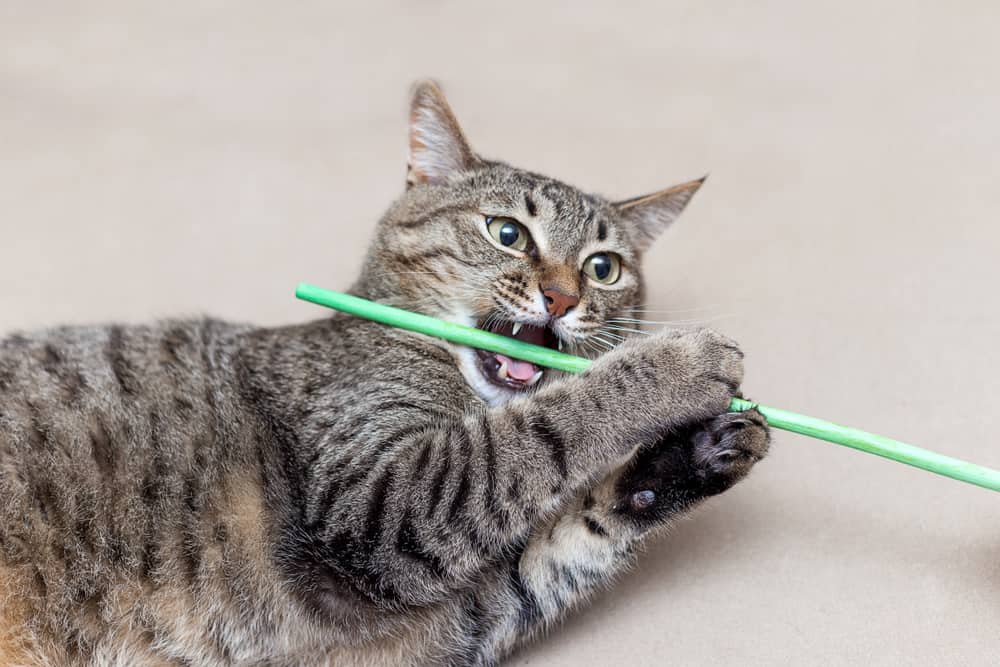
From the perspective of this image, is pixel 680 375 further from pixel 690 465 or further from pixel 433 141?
pixel 433 141

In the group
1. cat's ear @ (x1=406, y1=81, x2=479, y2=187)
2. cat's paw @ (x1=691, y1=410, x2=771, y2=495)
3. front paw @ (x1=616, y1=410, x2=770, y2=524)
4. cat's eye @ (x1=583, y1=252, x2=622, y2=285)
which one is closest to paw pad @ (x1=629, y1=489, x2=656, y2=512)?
front paw @ (x1=616, y1=410, x2=770, y2=524)

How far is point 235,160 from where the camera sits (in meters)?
3.45

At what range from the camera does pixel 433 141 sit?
2.38m

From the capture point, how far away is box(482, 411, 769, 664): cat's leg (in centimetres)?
186

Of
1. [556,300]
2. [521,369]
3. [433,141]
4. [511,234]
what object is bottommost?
[521,369]

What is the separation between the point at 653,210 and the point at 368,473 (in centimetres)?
111

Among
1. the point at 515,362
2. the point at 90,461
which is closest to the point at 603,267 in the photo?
the point at 515,362

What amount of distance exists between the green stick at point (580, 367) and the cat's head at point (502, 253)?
0.07 m

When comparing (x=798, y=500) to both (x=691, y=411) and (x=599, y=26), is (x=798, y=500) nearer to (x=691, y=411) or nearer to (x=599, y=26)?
(x=691, y=411)

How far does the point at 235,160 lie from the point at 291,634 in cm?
206

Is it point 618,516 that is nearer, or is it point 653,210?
point 618,516

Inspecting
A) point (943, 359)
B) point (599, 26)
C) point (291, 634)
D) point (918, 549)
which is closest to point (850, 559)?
point (918, 549)

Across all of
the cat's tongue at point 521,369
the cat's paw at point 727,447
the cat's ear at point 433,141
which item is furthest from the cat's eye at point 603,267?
the cat's paw at point 727,447

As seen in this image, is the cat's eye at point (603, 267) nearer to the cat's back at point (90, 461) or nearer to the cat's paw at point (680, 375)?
the cat's paw at point (680, 375)
